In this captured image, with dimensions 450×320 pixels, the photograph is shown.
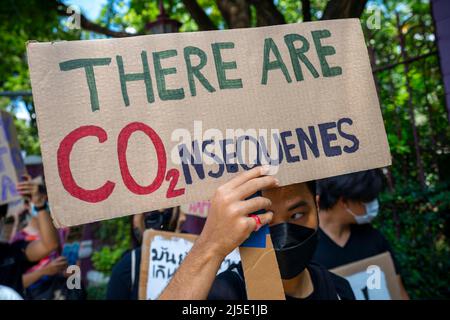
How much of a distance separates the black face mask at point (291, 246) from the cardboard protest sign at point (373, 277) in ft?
2.69

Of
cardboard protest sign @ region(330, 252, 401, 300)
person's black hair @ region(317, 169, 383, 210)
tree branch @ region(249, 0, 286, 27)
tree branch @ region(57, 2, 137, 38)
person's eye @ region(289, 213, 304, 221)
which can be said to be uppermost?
tree branch @ region(57, 2, 137, 38)

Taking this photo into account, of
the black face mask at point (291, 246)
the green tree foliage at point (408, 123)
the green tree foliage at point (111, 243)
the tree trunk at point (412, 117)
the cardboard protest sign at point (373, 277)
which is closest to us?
the black face mask at point (291, 246)

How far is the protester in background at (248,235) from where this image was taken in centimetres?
127

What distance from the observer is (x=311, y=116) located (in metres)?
1.53

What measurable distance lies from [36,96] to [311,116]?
972mm

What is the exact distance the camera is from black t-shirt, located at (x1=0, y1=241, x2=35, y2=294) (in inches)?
113

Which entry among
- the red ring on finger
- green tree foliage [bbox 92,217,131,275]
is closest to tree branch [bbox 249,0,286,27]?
the red ring on finger

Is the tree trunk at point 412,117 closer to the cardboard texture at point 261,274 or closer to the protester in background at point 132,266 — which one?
the protester in background at point 132,266

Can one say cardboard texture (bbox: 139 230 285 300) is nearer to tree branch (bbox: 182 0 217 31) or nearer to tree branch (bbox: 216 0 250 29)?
tree branch (bbox: 182 0 217 31)

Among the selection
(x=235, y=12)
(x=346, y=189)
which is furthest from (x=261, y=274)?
(x=235, y=12)

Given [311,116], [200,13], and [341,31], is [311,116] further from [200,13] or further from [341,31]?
[200,13]

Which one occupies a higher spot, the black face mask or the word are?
the word are

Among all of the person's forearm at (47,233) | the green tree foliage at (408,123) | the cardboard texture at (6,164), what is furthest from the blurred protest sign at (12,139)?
the green tree foliage at (408,123)

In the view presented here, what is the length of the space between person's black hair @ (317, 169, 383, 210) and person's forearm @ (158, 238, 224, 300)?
200 centimetres
